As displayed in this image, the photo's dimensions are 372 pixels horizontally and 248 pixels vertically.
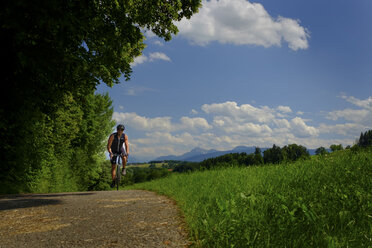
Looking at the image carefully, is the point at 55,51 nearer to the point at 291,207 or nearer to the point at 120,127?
the point at 120,127

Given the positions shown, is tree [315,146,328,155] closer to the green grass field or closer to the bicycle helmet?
the green grass field

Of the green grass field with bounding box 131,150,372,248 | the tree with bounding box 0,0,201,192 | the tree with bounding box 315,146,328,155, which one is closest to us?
the green grass field with bounding box 131,150,372,248

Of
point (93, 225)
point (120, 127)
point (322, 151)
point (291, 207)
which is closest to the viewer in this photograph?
point (291, 207)

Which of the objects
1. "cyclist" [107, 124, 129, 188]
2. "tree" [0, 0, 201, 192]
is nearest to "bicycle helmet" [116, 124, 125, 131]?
"cyclist" [107, 124, 129, 188]

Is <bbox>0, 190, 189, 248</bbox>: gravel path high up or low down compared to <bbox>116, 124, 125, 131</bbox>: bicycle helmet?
down

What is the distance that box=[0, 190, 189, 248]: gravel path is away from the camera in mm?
4062

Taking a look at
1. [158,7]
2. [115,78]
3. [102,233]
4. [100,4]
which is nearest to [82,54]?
[100,4]

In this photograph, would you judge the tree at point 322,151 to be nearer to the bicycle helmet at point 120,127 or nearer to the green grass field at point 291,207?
the green grass field at point 291,207

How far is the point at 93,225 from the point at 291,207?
139 inches

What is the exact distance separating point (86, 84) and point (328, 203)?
10556mm

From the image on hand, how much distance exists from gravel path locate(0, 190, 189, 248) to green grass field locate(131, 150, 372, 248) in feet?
1.42

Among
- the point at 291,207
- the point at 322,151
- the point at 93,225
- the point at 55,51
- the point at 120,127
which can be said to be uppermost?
the point at 55,51

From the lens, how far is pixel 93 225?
4992 mm

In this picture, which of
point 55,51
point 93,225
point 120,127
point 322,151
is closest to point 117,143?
point 120,127
